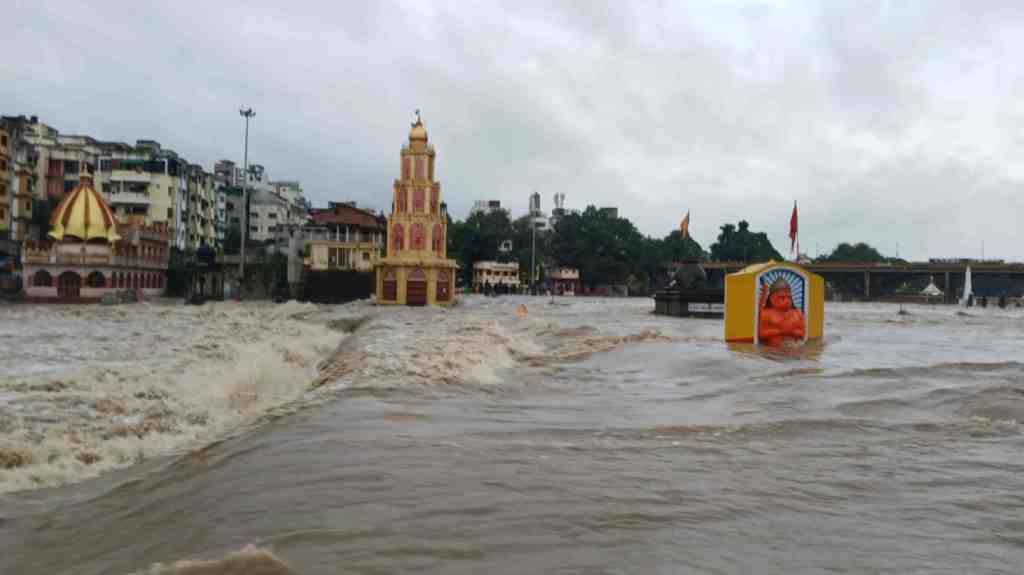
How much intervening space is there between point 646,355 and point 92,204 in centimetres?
4844

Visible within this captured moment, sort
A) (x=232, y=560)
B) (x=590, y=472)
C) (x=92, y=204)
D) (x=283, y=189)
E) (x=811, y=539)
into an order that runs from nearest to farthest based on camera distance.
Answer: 1. (x=232, y=560)
2. (x=811, y=539)
3. (x=590, y=472)
4. (x=92, y=204)
5. (x=283, y=189)

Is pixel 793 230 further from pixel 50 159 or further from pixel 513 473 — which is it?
pixel 50 159

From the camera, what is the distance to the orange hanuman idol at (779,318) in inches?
607

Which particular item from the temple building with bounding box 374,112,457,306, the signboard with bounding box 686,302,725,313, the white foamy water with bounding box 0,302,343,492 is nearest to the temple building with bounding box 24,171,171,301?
the temple building with bounding box 374,112,457,306

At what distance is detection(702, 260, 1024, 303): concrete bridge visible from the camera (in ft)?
298

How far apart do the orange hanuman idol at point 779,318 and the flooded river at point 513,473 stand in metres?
4.65

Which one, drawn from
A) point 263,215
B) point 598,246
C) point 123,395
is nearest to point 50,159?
point 263,215

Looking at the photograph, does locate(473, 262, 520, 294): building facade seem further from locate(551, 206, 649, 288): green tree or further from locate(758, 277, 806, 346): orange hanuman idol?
locate(758, 277, 806, 346): orange hanuman idol

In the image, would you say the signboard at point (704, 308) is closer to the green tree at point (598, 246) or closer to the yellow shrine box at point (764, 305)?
the yellow shrine box at point (764, 305)

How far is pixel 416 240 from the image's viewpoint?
5244 centimetres

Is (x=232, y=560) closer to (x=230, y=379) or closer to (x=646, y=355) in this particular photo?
(x=230, y=379)

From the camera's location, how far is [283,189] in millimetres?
98750

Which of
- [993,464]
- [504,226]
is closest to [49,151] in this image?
[504,226]

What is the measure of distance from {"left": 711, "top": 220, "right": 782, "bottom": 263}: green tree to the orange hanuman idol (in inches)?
4096
